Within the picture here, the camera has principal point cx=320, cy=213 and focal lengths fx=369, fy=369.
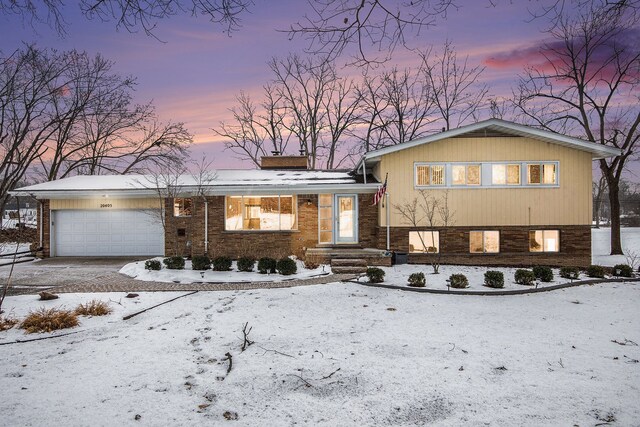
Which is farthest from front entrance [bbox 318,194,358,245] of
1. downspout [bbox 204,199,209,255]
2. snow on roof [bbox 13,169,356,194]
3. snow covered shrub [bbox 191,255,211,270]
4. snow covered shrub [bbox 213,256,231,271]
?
snow covered shrub [bbox 191,255,211,270]

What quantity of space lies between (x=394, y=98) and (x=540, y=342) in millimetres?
26267

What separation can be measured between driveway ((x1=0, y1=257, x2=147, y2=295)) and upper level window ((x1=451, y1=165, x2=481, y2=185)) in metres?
13.2

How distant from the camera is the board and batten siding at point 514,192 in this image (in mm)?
14469

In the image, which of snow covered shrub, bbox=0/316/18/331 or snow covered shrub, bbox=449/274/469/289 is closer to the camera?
snow covered shrub, bbox=0/316/18/331

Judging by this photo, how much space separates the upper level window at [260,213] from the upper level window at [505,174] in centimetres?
815

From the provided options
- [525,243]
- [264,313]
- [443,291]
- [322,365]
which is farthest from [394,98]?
[322,365]

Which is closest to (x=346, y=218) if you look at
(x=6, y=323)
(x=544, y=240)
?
(x=544, y=240)

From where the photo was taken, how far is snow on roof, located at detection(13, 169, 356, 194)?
1608 centimetres

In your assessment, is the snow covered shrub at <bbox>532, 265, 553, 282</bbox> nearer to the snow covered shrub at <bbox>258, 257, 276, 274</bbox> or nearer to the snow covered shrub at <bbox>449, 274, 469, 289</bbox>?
the snow covered shrub at <bbox>449, 274, 469, 289</bbox>

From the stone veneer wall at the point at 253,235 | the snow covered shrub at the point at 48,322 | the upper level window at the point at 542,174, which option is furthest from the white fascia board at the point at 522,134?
the snow covered shrub at the point at 48,322

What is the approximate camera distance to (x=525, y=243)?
47.8 ft

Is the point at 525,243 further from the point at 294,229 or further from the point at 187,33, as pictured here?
the point at 187,33

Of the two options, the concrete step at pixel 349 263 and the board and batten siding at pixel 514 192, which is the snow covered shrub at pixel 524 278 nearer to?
the board and batten siding at pixel 514 192

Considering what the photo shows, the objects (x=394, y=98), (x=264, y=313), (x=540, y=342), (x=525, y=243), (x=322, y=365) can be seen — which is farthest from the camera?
(x=394, y=98)
